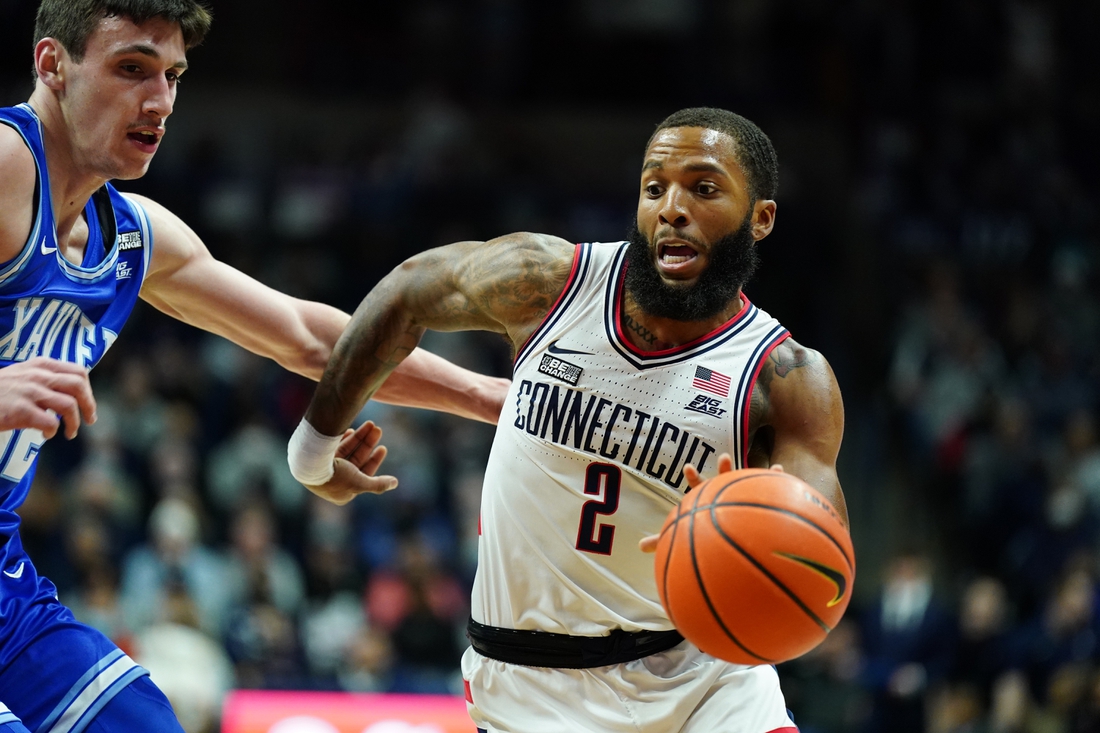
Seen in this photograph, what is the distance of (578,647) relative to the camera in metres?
4.16

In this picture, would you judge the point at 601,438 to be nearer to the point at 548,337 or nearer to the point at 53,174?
the point at 548,337

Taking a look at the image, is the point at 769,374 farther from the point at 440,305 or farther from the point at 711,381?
the point at 440,305

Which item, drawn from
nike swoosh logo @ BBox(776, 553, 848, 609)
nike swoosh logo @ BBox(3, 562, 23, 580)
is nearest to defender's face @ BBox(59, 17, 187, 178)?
nike swoosh logo @ BBox(3, 562, 23, 580)

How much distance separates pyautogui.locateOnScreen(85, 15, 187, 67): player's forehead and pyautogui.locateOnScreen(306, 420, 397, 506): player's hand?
156 centimetres

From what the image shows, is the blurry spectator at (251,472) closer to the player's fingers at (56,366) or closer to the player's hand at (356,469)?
the player's hand at (356,469)

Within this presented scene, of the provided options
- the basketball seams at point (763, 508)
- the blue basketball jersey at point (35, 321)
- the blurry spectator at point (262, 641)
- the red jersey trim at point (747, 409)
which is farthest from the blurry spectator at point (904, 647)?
the blue basketball jersey at point (35, 321)

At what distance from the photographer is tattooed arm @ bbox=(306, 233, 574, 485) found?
4.34 meters

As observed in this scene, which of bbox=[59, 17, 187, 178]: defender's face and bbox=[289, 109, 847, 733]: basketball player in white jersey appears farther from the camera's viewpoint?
bbox=[289, 109, 847, 733]: basketball player in white jersey

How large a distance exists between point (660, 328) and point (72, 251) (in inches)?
71.9

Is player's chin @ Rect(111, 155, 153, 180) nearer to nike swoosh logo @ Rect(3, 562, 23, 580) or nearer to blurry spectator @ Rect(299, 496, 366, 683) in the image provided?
nike swoosh logo @ Rect(3, 562, 23, 580)

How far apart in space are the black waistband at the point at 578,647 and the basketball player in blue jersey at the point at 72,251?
1.07 m

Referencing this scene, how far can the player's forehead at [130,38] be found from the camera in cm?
387

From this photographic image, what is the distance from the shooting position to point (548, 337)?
14.0ft

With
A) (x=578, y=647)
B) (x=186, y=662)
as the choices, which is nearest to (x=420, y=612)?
(x=186, y=662)
